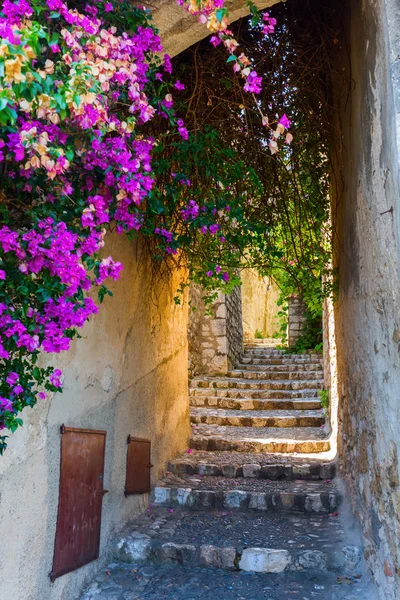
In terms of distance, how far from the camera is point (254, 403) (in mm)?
7184

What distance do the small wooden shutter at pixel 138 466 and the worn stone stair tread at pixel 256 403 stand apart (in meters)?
3.20

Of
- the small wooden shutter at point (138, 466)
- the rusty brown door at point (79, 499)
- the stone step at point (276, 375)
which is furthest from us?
the stone step at point (276, 375)

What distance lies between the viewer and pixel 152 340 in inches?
169

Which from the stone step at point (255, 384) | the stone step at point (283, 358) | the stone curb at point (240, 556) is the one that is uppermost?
the stone step at point (283, 358)

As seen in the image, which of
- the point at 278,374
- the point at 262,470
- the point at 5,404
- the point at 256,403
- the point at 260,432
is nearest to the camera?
the point at 5,404

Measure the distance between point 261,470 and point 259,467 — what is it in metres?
0.03

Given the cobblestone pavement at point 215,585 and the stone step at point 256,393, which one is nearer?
the cobblestone pavement at point 215,585

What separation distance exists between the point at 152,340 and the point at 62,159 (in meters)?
2.75

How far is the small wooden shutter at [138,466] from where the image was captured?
3.65 meters

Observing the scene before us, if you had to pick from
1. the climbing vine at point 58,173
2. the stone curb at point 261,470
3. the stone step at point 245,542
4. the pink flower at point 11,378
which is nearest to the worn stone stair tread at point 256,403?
the stone curb at point 261,470

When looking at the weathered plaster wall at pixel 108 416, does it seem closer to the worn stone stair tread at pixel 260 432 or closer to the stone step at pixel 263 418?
the worn stone stair tread at pixel 260 432

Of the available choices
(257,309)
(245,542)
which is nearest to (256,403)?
(245,542)

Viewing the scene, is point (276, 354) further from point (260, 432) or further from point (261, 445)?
point (261, 445)

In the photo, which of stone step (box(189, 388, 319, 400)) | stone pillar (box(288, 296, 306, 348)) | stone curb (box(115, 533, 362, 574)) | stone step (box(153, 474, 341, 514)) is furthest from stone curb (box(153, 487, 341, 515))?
stone pillar (box(288, 296, 306, 348))
